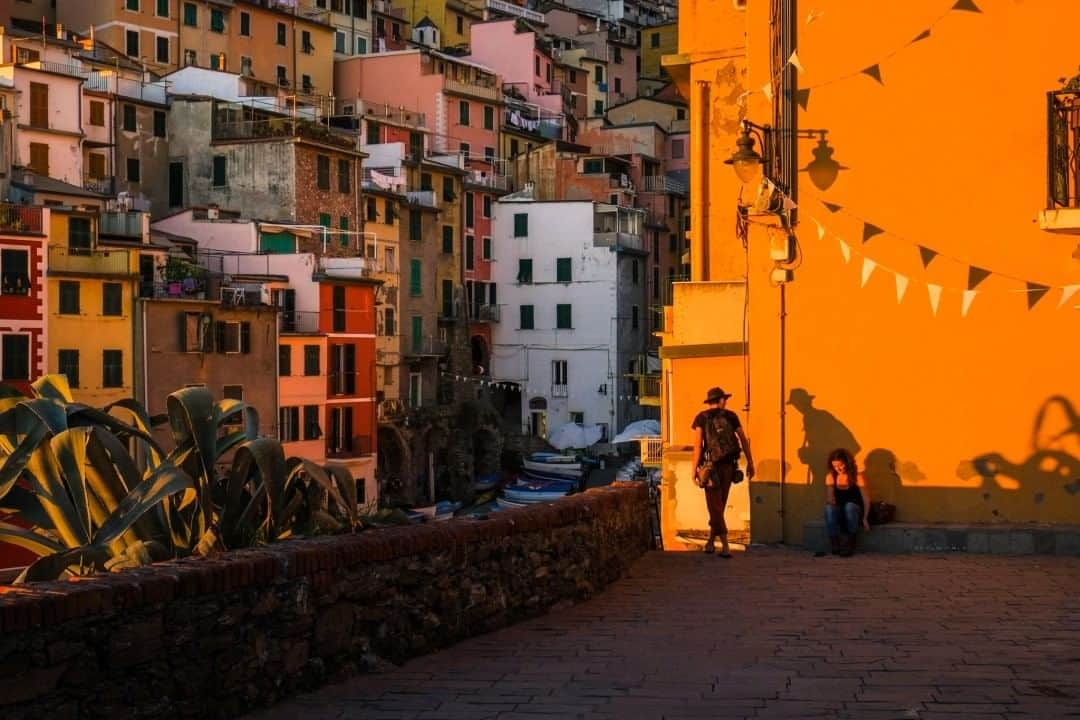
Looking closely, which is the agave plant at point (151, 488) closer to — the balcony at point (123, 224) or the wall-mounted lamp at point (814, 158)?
the wall-mounted lamp at point (814, 158)

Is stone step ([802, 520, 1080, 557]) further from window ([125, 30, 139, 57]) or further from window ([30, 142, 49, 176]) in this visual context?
window ([125, 30, 139, 57])

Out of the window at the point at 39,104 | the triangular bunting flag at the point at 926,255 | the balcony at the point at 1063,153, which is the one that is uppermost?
the window at the point at 39,104

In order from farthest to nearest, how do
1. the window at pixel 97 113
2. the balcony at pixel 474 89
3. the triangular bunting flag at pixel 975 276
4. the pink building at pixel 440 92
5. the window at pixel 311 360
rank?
1. the balcony at pixel 474 89
2. the pink building at pixel 440 92
3. the window at pixel 97 113
4. the window at pixel 311 360
5. the triangular bunting flag at pixel 975 276

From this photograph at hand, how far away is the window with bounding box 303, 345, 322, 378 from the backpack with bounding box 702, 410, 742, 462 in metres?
46.0

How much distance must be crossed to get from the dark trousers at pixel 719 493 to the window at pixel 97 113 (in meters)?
53.3

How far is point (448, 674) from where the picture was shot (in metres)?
9.39

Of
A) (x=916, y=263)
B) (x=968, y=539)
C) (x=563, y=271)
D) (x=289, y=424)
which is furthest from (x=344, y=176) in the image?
(x=968, y=539)

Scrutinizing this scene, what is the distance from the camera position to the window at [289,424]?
59.1 meters

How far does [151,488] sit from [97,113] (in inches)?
2268

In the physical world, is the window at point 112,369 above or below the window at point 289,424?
above

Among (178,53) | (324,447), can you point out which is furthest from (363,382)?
(178,53)

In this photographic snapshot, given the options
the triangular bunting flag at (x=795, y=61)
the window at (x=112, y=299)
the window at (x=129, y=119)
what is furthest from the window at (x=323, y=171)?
the triangular bunting flag at (x=795, y=61)

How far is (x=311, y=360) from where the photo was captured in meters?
60.8

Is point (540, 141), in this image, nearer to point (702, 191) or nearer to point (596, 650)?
point (702, 191)
